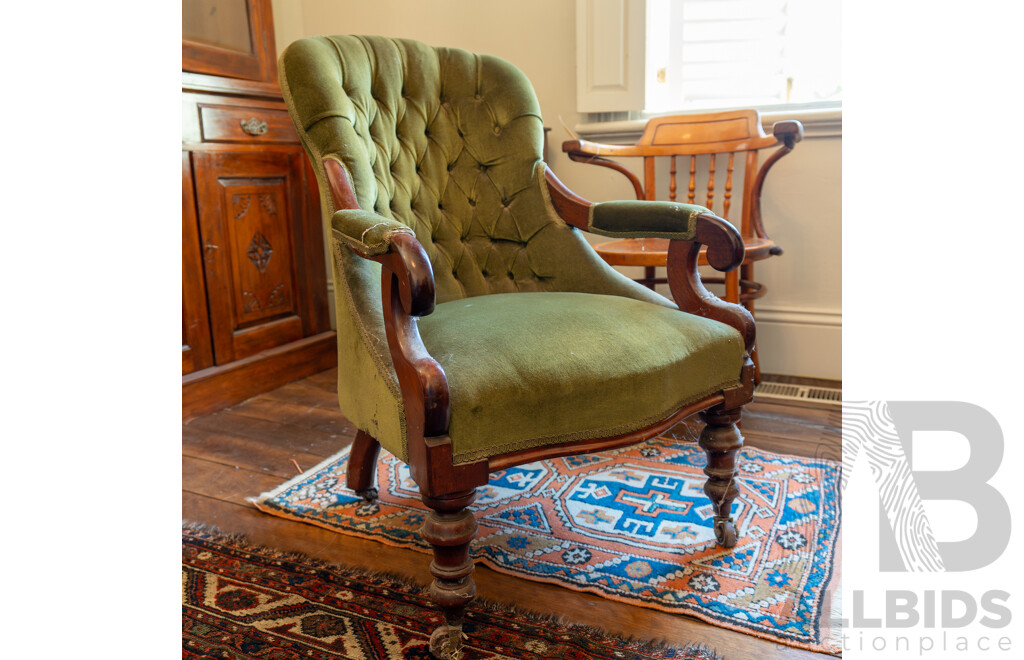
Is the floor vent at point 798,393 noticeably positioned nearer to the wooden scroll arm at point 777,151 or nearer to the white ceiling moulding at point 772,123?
the wooden scroll arm at point 777,151

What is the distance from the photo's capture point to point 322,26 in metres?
3.10

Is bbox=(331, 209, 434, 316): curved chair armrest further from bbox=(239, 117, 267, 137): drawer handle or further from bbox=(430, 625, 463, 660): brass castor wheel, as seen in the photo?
bbox=(239, 117, 267, 137): drawer handle

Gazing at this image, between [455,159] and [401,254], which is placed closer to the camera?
[401,254]

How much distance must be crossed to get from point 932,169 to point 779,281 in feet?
2.79

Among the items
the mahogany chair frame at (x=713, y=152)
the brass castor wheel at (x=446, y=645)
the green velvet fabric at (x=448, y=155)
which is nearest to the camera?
the brass castor wheel at (x=446, y=645)

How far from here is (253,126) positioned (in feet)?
8.04

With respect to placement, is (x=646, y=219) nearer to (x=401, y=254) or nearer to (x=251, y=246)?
(x=401, y=254)

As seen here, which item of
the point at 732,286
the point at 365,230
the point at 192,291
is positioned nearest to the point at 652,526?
the point at 732,286

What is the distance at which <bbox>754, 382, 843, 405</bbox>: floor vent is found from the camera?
2.31m

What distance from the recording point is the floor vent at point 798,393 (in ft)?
7.57

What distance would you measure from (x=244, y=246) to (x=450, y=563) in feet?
5.79

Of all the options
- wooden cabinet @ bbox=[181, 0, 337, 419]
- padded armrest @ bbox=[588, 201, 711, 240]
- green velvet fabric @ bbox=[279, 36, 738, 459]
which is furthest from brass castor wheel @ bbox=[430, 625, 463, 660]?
wooden cabinet @ bbox=[181, 0, 337, 419]

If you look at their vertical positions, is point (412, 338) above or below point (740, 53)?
below

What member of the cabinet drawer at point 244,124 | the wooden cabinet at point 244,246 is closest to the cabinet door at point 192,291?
the wooden cabinet at point 244,246
